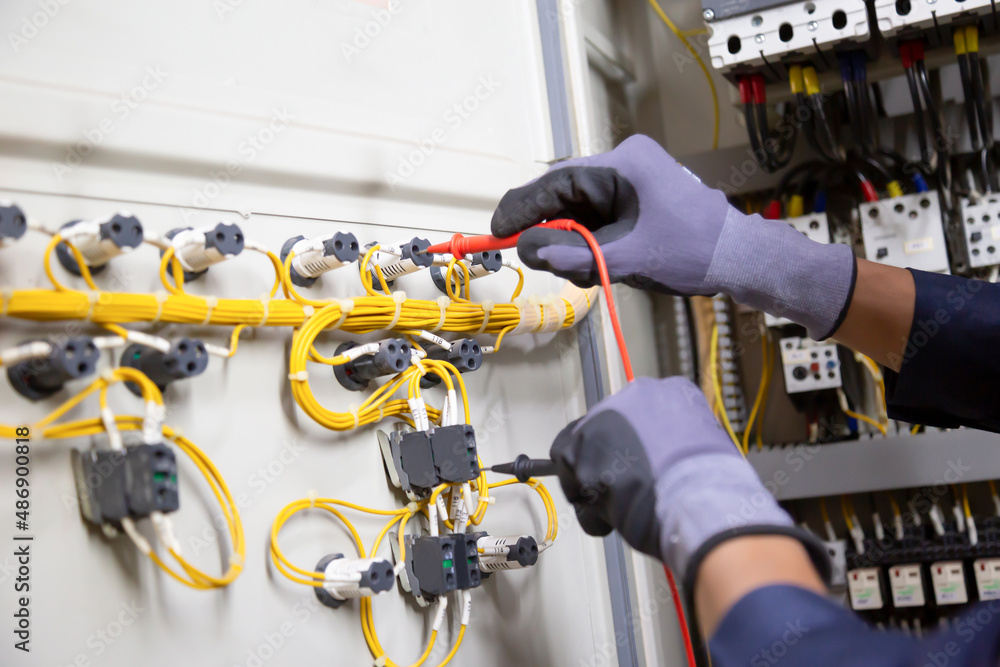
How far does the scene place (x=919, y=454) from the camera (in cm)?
143

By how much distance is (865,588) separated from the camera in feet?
5.02

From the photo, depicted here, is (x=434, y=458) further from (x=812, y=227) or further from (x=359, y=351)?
(x=812, y=227)

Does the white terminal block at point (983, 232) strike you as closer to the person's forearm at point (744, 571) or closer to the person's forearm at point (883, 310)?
the person's forearm at point (883, 310)

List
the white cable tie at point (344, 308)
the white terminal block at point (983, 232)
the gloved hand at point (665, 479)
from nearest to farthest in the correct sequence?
the gloved hand at point (665, 479) → the white cable tie at point (344, 308) → the white terminal block at point (983, 232)

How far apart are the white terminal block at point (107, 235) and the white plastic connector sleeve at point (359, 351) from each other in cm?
26

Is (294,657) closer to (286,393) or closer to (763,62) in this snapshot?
(286,393)

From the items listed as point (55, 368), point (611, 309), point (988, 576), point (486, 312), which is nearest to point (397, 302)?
point (486, 312)

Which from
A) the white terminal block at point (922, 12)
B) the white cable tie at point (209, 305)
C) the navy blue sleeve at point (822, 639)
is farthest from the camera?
the white terminal block at point (922, 12)

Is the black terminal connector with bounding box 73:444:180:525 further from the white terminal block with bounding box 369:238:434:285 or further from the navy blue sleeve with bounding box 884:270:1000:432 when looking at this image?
the navy blue sleeve with bounding box 884:270:1000:432

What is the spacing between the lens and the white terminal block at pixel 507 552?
98 centimetres

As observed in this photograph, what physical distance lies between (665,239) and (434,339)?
0.30 meters

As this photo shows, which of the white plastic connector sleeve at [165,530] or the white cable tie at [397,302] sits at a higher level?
the white cable tie at [397,302]

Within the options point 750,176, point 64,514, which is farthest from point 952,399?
point 64,514

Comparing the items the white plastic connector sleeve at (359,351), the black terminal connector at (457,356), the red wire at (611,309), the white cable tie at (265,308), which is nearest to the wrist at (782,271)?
the red wire at (611,309)
